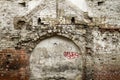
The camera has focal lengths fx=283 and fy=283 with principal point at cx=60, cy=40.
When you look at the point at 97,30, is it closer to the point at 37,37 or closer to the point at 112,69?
the point at 112,69

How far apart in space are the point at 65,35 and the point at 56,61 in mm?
861

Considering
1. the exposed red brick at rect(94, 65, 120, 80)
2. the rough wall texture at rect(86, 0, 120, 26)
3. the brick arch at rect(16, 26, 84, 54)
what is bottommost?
the exposed red brick at rect(94, 65, 120, 80)

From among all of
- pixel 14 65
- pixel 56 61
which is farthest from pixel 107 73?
pixel 14 65

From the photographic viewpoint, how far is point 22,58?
346 inches

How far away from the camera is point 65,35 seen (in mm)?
8852

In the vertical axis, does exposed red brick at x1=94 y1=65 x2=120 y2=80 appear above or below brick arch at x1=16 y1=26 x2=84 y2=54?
below

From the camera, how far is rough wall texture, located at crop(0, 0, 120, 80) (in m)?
8.80

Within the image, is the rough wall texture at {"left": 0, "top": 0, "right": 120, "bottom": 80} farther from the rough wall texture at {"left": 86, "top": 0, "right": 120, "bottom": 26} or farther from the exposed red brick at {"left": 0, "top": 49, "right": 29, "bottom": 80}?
the exposed red brick at {"left": 0, "top": 49, "right": 29, "bottom": 80}

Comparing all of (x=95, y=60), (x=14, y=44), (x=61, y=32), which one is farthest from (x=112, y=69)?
(x=14, y=44)

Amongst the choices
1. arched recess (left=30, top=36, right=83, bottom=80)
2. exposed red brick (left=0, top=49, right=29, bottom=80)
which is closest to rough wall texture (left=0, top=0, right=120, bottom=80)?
arched recess (left=30, top=36, right=83, bottom=80)

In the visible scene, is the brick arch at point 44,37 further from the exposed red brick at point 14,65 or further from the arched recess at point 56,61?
the exposed red brick at point 14,65

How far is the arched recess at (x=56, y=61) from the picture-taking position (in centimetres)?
881

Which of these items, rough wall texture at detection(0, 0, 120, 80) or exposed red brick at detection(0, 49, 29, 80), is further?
rough wall texture at detection(0, 0, 120, 80)

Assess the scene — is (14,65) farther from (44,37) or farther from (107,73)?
(107,73)
